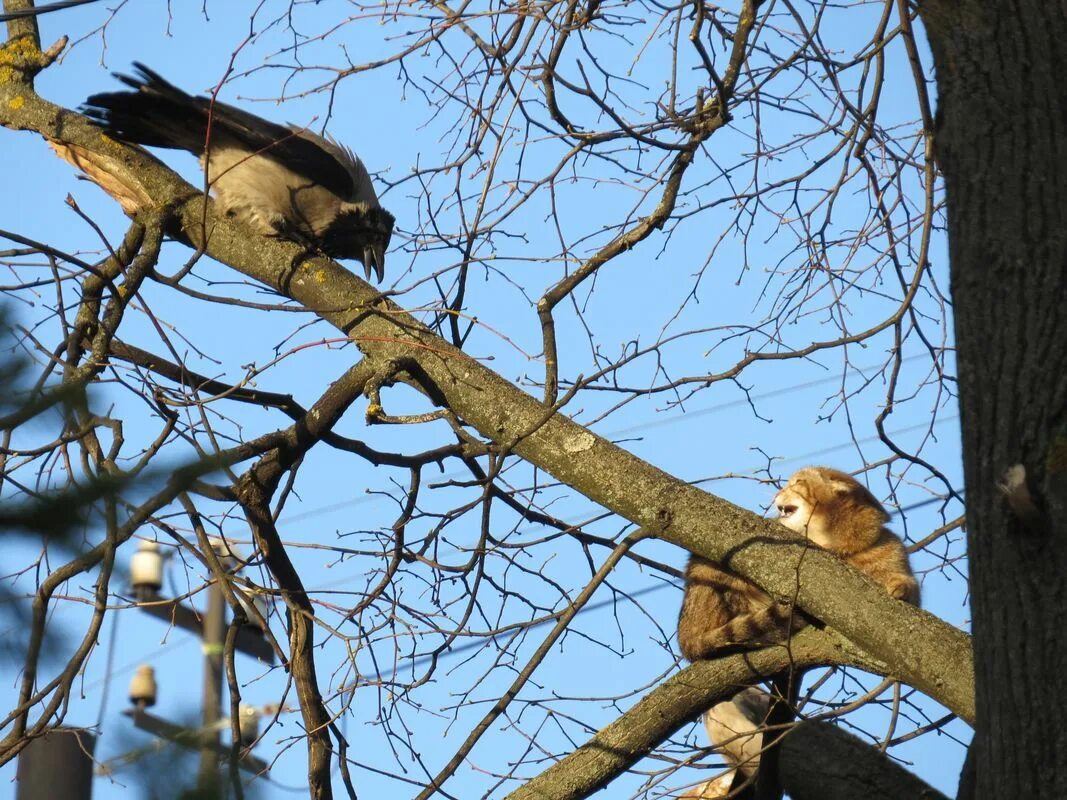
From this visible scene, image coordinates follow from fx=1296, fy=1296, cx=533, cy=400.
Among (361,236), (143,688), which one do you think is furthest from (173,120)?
(143,688)

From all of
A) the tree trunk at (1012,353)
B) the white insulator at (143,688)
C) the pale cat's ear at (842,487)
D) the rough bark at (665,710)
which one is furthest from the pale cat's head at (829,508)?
the white insulator at (143,688)

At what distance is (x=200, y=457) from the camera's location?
5.77ft

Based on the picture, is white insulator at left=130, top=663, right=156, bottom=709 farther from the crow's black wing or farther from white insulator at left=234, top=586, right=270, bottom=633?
the crow's black wing

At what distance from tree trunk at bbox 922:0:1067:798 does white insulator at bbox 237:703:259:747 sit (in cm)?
175

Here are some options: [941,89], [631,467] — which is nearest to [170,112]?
[631,467]

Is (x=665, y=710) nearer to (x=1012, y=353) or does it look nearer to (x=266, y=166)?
(x=1012, y=353)

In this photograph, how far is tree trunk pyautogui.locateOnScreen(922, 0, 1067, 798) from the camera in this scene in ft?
7.19

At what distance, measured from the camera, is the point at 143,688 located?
2055 millimetres

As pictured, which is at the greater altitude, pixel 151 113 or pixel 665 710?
pixel 151 113

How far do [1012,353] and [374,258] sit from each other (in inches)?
212

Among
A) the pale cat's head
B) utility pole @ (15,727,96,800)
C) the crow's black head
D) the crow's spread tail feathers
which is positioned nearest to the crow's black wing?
the crow's spread tail feathers

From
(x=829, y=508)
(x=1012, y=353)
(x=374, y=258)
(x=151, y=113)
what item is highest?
(x=374, y=258)

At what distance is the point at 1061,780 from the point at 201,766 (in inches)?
56.2

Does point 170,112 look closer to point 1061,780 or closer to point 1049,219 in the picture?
point 1049,219
